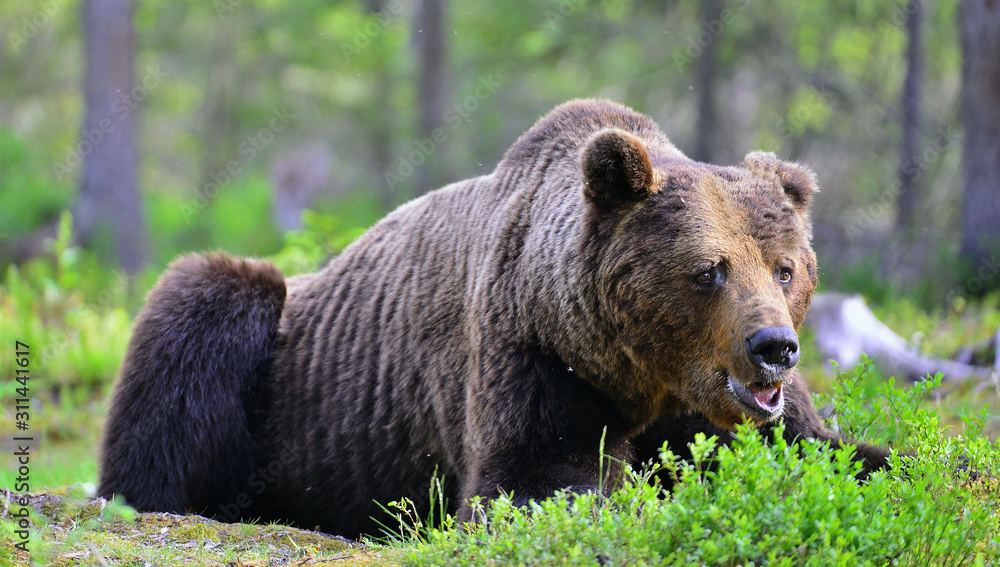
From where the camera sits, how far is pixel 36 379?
9.21 meters

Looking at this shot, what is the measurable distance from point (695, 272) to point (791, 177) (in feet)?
2.78

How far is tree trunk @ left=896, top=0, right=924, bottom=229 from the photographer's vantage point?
12.6 m

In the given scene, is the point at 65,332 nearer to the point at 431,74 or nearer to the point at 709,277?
the point at 709,277

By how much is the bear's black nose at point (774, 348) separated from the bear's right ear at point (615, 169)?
81cm

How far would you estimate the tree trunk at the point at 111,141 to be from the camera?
13328 millimetres

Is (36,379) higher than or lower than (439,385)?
lower

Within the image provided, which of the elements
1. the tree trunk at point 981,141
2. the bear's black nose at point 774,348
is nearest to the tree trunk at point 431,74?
the tree trunk at point 981,141

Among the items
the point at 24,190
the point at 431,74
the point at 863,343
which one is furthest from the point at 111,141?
the point at 863,343

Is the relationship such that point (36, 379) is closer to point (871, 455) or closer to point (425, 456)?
point (425, 456)

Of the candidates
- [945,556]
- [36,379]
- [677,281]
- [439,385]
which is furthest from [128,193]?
[945,556]

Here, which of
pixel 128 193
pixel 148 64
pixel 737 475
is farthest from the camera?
pixel 148 64

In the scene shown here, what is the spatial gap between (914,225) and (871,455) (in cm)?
967

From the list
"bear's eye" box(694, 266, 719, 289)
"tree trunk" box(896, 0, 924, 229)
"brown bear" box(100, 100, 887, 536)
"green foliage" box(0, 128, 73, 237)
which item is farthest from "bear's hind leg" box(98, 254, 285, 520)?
"green foliage" box(0, 128, 73, 237)

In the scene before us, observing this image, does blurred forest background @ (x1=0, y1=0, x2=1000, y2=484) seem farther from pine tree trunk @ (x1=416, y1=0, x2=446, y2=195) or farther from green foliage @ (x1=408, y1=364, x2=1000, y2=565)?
green foliage @ (x1=408, y1=364, x2=1000, y2=565)
